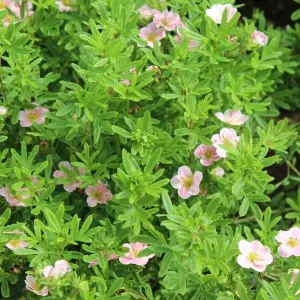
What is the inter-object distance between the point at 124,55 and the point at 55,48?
63 cm

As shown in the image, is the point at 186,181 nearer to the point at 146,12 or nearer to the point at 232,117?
the point at 232,117

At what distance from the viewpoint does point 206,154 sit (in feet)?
7.57

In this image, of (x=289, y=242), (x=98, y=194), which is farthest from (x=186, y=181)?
(x=289, y=242)

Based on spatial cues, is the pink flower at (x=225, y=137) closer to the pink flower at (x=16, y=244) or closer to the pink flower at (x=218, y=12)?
the pink flower at (x=218, y=12)

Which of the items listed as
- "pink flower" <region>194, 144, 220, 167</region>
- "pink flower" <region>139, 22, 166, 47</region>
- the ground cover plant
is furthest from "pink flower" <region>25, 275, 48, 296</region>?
"pink flower" <region>139, 22, 166, 47</region>

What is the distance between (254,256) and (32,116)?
97 cm

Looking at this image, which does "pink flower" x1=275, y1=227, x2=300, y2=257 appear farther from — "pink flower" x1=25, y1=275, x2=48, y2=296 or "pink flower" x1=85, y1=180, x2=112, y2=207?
"pink flower" x1=25, y1=275, x2=48, y2=296

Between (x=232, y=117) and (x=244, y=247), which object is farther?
(x=232, y=117)

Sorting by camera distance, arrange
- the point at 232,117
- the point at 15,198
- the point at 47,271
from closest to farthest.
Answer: the point at 47,271 → the point at 15,198 → the point at 232,117

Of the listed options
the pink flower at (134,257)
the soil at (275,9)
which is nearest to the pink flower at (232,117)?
the pink flower at (134,257)

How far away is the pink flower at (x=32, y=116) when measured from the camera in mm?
2402

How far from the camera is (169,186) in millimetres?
2410

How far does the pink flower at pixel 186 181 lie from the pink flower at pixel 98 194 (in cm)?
24

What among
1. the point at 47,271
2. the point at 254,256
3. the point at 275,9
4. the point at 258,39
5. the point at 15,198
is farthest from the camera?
the point at 275,9
